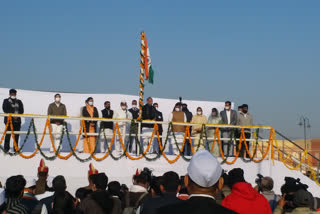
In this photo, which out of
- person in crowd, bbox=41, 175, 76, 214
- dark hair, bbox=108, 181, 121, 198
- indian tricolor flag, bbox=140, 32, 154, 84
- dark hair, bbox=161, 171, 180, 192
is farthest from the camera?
indian tricolor flag, bbox=140, 32, 154, 84

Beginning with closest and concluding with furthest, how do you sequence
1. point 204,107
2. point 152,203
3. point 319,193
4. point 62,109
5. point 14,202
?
point 152,203
point 14,202
point 62,109
point 319,193
point 204,107

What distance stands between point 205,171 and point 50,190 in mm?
5381

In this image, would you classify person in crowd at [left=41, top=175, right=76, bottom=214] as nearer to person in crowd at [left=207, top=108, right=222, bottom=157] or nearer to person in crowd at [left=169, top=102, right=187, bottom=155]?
person in crowd at [left=169, top=102, right=187, bottom=155]

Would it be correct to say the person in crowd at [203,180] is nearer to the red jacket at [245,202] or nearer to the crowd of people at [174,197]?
the crowd of people at [174,197]

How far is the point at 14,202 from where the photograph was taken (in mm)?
4676

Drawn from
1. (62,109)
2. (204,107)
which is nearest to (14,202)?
(62,109)

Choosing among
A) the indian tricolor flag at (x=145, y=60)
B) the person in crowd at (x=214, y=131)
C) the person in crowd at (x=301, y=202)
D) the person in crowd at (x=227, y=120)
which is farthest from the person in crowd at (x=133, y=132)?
the person in crowd at (x=301, y=202)

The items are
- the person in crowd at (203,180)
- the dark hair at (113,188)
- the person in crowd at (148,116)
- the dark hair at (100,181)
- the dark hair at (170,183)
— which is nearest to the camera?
the person in crowd at (203,180)

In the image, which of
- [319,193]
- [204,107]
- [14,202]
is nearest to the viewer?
→ [14,202]

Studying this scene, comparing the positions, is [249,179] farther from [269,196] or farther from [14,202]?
[14,202]

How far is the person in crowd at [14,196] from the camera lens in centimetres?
459

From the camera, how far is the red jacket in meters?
4.71

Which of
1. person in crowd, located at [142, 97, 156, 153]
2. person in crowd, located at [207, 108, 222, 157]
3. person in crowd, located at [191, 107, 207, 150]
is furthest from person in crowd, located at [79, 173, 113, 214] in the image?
person in crowd, located at [207, 108, 222, 157]

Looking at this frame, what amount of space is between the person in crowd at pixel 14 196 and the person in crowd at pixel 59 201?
4.66 ft
